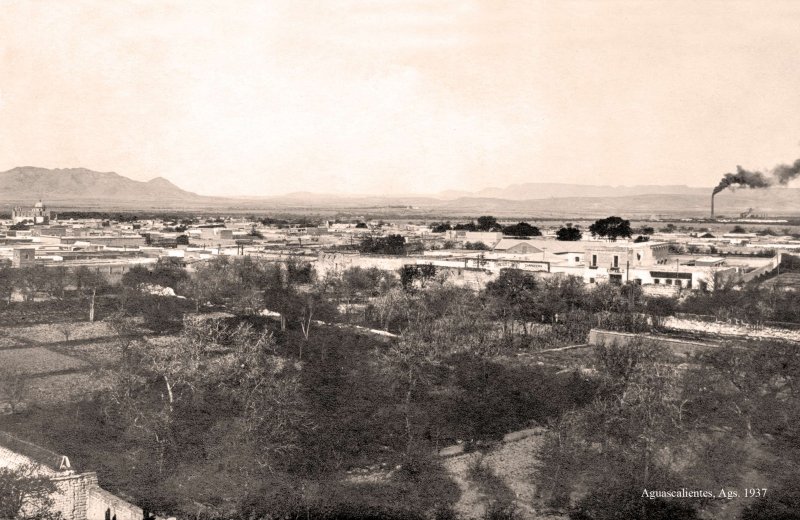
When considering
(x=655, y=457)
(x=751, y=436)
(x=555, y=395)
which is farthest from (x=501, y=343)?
(x=655, y=457)

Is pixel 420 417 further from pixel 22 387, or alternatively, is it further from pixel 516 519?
pixel 22 387

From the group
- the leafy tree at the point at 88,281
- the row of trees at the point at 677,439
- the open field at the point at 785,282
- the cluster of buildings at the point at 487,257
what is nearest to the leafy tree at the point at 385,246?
the cluster of buildings at the point at 487,257

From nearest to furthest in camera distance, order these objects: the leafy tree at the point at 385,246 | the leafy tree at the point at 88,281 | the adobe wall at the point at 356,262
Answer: the leafy tree at the point at 88,281, the adobe wall at the point at 356,262, the leafy tree at the point at 385,246

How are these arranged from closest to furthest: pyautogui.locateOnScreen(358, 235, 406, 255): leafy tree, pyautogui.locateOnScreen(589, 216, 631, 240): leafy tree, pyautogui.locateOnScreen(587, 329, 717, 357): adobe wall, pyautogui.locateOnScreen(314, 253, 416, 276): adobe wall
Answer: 1. pyautogui.locateOnScreen(587, 329, 717, 357): adobe wall
2. pyautogui.locateOnScreen(314, 253, 416, 276): adobe wall
3. pyautogui.locateOnScreen(358, 235, 406, 255): leafy tree
4. pyautogui.locateOnScreen(589, 216, 631, 240): leafy tree

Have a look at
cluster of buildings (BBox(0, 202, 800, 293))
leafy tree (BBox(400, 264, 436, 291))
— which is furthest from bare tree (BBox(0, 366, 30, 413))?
leafy tree (BBox(400, 264, 436, 291))

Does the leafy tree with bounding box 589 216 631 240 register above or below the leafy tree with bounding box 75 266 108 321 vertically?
above

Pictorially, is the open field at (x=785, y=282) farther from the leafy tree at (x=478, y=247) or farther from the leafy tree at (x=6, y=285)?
the leafy tree at (x=6, y=285)

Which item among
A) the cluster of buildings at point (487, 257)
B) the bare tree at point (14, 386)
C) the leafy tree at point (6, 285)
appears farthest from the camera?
the cluster of buildings at point (487, 257)

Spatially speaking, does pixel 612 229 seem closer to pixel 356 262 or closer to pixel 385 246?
pixel 385 246

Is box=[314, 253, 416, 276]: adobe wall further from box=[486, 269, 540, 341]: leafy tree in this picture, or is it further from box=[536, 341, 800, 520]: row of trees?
box=[536, 341, 800, 520]: row of trees
